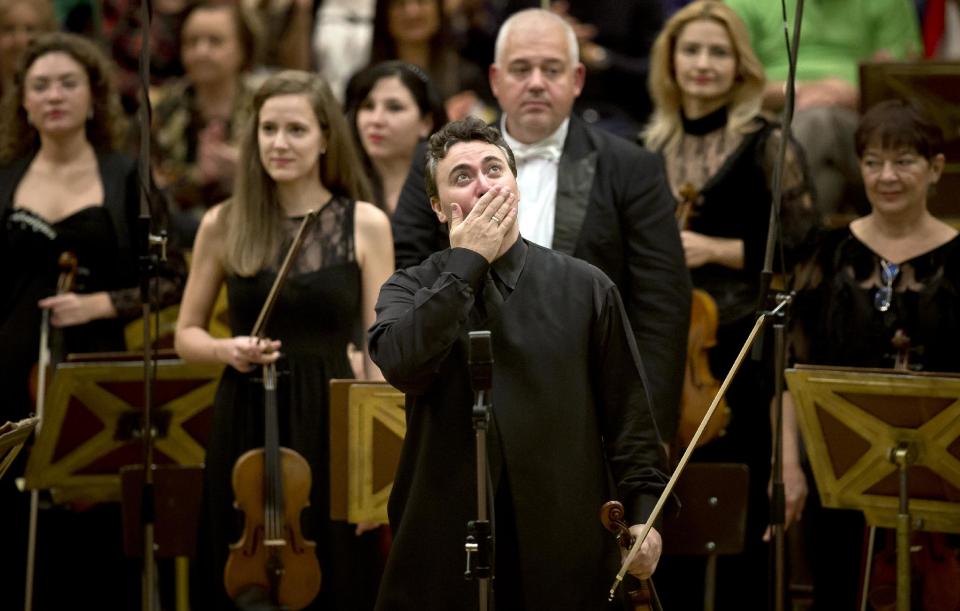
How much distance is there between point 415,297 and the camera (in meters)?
2.87

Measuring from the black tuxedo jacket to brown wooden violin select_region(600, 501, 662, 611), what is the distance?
960 mm

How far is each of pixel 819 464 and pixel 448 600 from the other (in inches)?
51.8

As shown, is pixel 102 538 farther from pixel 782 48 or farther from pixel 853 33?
pixel 853 33

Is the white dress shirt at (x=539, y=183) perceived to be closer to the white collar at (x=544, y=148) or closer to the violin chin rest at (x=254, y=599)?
the white collar at (x=544, y=148)

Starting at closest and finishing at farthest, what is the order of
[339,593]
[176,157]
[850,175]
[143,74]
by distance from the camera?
[143,74]
[339,593]
[850,175]
[176,157]

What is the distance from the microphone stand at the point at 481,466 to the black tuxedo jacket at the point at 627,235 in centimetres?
119

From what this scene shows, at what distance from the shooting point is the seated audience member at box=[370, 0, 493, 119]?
19.1 feet

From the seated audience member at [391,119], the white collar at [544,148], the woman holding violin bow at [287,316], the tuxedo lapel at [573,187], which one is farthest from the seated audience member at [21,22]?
the tuxedo lapel at [573,187]

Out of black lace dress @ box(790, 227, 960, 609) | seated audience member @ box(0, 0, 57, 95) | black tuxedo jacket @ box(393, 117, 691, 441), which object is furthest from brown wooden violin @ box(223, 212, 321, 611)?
seated audience member @ box(0, 0, 57, 95)

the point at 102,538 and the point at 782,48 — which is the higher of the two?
the point at 782,48

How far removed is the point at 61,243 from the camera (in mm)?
4695

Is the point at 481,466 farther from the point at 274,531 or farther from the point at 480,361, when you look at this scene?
the point at 274,531

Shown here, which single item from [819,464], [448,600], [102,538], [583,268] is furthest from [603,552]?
[102,538]

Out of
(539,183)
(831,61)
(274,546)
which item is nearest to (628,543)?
(274,546)
